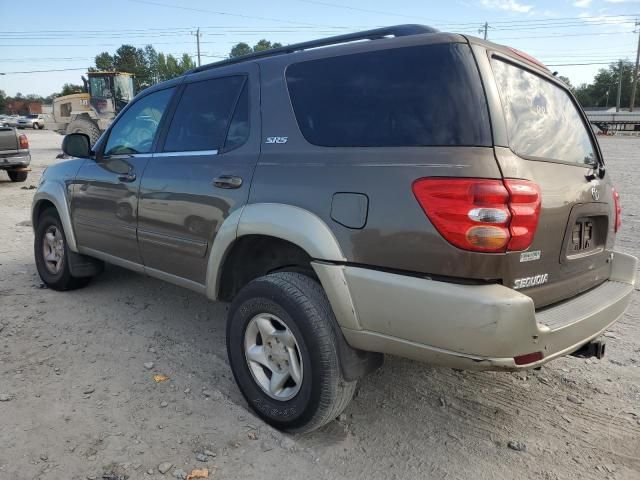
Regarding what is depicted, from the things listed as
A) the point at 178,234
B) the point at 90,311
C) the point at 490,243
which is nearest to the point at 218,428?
the point at 178,234

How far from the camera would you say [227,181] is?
2.91 metres

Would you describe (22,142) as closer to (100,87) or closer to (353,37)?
(100,87)

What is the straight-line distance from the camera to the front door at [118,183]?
3.70m

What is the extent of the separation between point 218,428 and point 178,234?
1241 mm

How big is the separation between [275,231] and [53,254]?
10.8 ft

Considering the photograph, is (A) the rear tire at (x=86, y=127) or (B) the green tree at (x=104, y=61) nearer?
(A) the rear tire at (x=86, y=127)

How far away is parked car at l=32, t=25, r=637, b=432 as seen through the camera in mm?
2055

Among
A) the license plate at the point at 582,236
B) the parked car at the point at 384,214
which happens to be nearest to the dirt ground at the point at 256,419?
the parked car at the point at 384,214

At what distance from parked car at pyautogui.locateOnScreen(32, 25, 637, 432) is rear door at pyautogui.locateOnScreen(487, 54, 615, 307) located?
13mm

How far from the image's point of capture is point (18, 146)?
12.2m

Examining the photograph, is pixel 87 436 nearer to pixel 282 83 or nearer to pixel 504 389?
pixel 282 83

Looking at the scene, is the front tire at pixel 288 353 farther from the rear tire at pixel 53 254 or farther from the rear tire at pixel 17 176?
the rear tire at pixel 17 176

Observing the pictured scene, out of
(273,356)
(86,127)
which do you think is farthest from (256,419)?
(86,127)

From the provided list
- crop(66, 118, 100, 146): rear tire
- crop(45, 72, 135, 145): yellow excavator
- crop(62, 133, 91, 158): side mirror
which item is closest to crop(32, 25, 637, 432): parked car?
crop(62, 133, 91, 158): side mirror
